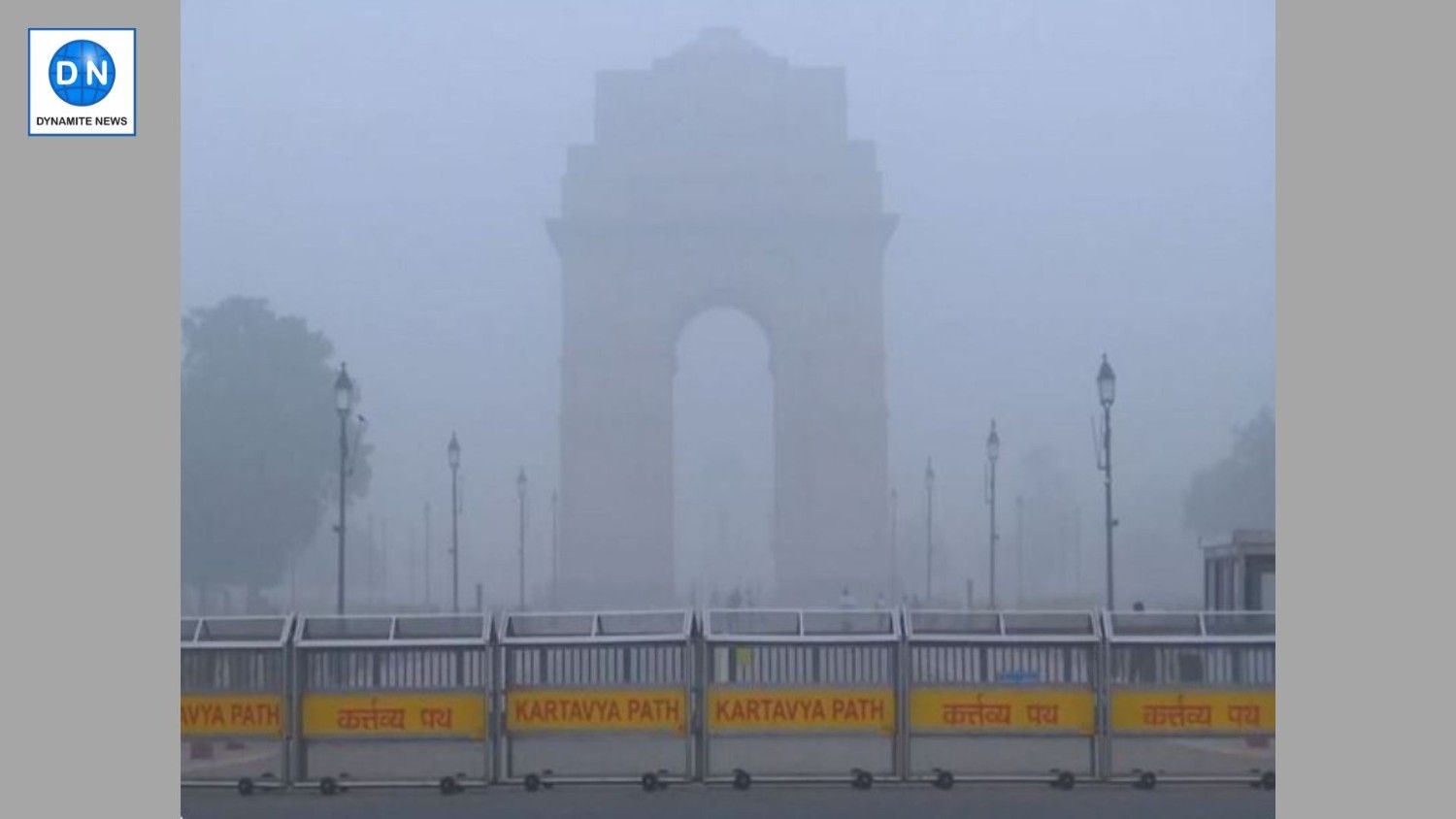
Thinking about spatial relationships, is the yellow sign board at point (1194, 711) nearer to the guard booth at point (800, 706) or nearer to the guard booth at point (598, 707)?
Result: the guard booth at point (800, 706)

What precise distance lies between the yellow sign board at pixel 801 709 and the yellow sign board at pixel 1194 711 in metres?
1.77

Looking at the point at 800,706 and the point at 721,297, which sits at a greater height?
the point at 721,297

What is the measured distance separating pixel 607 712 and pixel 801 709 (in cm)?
144

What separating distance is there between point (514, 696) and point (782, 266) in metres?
11.0

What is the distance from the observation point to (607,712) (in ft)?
46.3

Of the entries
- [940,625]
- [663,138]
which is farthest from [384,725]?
[663,138]

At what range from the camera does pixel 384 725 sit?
1417 centimetres

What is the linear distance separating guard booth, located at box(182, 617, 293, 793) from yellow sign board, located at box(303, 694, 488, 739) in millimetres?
347

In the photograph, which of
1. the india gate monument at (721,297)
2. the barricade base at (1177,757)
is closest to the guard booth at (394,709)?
the barricade base at (1177,757)
